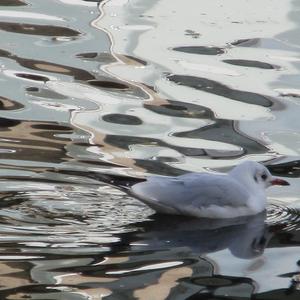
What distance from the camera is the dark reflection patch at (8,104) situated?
10148 millimetres

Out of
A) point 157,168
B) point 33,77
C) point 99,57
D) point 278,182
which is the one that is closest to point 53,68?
point 33,77

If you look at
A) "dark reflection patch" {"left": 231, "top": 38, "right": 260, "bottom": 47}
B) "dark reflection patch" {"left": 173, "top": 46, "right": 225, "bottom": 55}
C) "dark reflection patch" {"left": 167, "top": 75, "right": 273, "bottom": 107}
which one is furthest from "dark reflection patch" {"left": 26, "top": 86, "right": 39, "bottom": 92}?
"dark reflection patch" {"left": 231, "top": 38, "right": 260, "bottom": 47}

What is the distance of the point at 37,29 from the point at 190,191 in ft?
14.6

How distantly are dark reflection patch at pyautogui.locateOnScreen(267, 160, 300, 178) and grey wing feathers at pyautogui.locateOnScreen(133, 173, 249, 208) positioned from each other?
671 mm

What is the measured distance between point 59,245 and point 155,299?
0.91 m

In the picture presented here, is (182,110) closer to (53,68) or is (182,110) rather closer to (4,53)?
(53,68)

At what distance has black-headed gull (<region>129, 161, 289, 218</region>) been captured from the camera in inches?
320

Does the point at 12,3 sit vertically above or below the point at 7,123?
above

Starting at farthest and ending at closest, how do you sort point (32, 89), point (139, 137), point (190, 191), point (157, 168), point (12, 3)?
point (12, 3) < point (32, 89) < point (139, 137) < point (157, 168) < point (190, 191)

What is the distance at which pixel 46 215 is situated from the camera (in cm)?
785

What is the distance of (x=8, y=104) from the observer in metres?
10.2

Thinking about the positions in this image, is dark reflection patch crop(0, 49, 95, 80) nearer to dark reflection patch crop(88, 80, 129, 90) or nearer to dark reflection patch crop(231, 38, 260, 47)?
dark reflection patch crop(88, 80, 129, 90)

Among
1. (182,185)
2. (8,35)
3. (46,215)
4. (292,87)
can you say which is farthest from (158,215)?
(8,35)

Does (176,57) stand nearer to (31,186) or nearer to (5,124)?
(5,124)
